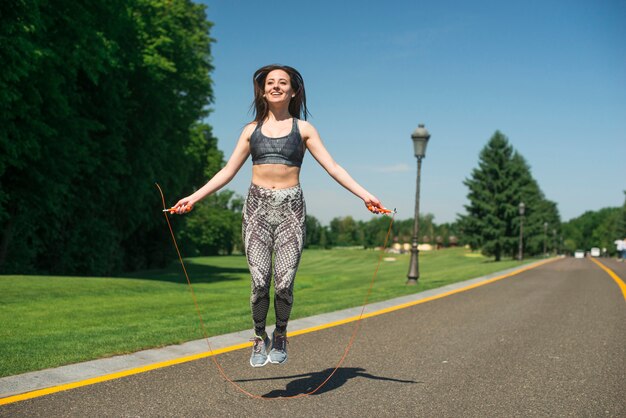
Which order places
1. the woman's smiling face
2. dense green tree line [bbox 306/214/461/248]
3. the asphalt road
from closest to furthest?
the asphalt road
the woman's smiling face
dense green tree line [bbox 306/214/461/248]

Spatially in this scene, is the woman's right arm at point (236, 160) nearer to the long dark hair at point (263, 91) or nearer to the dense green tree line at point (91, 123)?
the long dark hair at point (263, 91)

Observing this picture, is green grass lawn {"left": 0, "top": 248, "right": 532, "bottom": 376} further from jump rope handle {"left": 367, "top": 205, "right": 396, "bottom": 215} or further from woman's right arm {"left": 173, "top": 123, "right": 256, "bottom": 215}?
jump rope handle {"left": 367, "top": 205, "right": 396, "bottom": 215}

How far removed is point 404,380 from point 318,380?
75 centimetres

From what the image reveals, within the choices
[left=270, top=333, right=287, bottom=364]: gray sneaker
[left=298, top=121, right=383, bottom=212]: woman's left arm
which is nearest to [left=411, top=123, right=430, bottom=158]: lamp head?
[left=298, top=121, right=383, bottom=212]: woman's left arm

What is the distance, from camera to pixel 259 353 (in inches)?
185

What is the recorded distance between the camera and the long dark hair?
191 inches

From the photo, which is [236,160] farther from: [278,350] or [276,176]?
[278,350]

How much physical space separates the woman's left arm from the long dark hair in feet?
0.72

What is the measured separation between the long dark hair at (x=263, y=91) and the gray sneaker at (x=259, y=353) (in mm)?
1798

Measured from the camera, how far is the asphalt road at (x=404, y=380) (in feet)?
13.8

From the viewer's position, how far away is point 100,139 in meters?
27.9

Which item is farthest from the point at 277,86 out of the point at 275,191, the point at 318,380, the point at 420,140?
the point at 420,140

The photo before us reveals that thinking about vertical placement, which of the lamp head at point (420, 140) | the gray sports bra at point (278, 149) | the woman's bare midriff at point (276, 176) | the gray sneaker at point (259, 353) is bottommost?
the gray sneaker at point (259, 353)

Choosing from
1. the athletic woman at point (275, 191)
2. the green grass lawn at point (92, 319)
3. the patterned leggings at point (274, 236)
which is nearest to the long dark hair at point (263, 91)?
the athletic woman at point (275, 191)
